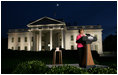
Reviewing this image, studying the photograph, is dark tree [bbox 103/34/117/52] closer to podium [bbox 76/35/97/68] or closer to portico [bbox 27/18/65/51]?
portico [bbox 27/18/65/51]

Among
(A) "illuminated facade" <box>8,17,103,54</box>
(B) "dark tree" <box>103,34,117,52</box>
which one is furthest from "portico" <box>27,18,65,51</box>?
(B) "dark tree" <box>103,34,117,52</box>

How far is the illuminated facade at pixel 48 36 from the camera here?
32800 mm

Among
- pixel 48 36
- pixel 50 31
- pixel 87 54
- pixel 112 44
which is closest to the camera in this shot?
pixel 87 54

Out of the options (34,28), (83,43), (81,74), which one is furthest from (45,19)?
(81,74)

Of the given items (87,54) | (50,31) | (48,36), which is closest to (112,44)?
(48,36)

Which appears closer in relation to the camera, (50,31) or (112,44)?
(50,31)

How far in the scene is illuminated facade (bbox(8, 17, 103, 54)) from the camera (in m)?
32.8

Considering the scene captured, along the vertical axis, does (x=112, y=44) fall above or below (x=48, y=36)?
below

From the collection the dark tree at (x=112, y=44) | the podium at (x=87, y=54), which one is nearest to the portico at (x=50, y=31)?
the dark tree at (x=112, y=44)

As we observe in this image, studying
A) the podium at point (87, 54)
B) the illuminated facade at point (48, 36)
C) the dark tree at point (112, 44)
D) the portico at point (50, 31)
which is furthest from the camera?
the dark tree at point (112, 44)

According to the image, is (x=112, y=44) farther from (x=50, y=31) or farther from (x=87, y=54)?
(x=87, y=54)

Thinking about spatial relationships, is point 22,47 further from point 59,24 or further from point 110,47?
point 110,47

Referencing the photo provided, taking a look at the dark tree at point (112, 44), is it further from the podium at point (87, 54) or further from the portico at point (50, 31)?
the podium at point (87, 54)

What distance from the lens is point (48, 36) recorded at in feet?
122
